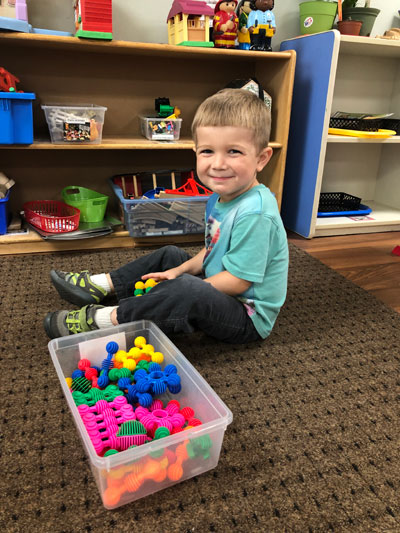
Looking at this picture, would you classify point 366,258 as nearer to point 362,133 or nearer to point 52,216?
point 362,133

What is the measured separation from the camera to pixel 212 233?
1011mm

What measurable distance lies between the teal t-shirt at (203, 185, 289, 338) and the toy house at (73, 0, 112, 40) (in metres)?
0.78

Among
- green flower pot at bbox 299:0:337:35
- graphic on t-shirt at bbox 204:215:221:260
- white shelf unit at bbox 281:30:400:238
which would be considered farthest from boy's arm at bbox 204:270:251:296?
green flower pot at bbox 299:0:337:35

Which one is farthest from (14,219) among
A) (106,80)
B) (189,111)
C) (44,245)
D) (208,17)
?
(208,17)

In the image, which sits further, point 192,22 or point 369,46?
point 369,46

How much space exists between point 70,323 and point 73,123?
0.81m

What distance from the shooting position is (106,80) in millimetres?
1731

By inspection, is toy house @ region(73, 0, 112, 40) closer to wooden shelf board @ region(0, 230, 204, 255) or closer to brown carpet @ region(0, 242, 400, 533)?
wooden shelf board @ region(0, 230, 204, 255)

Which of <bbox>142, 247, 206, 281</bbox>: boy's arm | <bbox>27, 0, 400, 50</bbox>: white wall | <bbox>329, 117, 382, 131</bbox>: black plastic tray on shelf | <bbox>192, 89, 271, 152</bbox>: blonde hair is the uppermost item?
<bbox>27, 0, 400, 50</bbox>: white wall

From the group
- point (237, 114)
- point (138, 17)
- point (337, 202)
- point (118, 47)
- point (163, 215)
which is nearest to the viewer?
point (237, 114)

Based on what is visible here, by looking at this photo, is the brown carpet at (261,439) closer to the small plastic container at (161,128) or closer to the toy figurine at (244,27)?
the small plastic container at (161,128)

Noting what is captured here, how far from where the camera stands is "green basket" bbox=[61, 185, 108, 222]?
1622 mm

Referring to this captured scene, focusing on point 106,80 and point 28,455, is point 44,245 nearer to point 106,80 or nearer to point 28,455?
point 106,80

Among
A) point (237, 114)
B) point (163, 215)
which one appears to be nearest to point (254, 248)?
point (237, 114)
